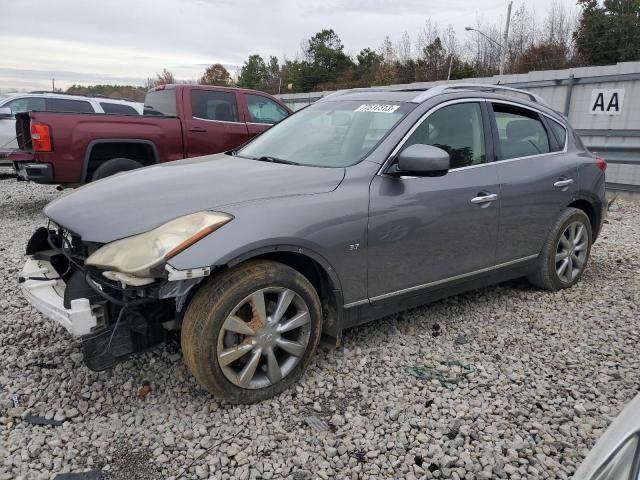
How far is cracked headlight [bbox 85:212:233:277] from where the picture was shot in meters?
2.31

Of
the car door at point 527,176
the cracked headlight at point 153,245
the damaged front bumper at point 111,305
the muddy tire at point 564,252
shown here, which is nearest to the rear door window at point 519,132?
the car door at point 527,176

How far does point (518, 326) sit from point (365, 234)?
1658mm

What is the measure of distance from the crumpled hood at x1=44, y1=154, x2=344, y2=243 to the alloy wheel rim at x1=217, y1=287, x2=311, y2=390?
542 millimetres

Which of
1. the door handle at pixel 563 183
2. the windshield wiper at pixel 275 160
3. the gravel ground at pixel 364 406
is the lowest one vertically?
the gravel ground at pixel 364 406

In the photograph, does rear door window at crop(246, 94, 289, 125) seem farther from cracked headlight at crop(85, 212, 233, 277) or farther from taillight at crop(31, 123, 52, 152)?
cracked headlight at crop(85, 212, 233, 277)

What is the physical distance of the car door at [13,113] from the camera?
30.9 feet

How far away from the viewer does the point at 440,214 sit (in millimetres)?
3256

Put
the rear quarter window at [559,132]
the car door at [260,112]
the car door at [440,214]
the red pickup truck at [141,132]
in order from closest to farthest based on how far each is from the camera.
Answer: the car door at [440,214] → the rear quarter window at [559,132] → the red pickup truck at [141,132] → the car door at [260,112]

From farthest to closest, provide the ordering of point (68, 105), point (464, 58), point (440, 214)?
1. point (464, 58)
2. point (68, 105)
3. point (440, 214)

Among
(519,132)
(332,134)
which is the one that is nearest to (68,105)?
(332,134)

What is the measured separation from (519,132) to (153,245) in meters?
3.09

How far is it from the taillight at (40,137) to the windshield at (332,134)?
13.1 feet

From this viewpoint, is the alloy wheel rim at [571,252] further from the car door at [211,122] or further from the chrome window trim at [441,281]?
the car door at [211,122]

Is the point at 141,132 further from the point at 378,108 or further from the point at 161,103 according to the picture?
the point at 378,108
